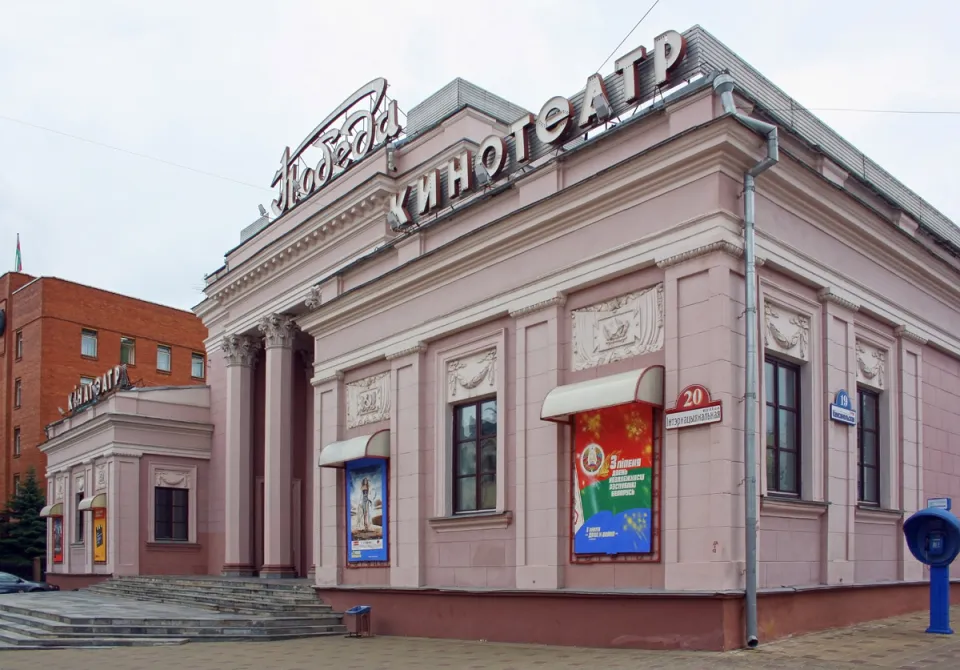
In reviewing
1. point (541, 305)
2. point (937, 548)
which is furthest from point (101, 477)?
point (937, 548)

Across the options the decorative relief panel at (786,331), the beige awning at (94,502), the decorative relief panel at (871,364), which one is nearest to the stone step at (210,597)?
the beige awning at (94,502)

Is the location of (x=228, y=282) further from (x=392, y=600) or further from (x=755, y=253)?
(x=755, y=253)

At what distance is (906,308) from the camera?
1664cm

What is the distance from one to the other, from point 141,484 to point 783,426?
26.0 metres

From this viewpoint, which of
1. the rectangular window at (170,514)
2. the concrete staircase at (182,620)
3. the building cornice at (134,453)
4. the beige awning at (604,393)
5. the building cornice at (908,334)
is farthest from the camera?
the rectangular window at (170,514)

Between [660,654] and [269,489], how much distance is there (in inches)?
766

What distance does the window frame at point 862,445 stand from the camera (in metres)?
15.4

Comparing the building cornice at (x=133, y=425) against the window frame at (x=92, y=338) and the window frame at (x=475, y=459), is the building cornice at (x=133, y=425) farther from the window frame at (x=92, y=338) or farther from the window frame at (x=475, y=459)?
the window frame at (x=475, y=459)

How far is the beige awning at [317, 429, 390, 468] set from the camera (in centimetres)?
1844

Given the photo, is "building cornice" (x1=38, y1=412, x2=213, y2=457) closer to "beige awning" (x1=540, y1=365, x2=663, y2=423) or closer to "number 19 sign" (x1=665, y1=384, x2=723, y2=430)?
"beige awning" (x1=540, y1=365, x2=663, y2=423)

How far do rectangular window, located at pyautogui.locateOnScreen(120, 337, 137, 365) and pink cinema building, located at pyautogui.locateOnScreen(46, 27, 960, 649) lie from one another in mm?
36029

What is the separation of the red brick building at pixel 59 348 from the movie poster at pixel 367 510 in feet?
116

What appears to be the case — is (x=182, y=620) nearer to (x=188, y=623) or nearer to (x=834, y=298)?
(x=188, y=623)

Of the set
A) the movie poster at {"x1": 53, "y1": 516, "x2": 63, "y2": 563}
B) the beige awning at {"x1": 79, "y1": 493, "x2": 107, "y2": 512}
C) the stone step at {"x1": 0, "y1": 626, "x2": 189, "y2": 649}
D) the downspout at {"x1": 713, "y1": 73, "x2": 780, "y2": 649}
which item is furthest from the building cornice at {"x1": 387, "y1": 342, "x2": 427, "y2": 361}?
the movie poster at {"x1": 53, "y1": 516, "x2": 63, "y2": 563}
